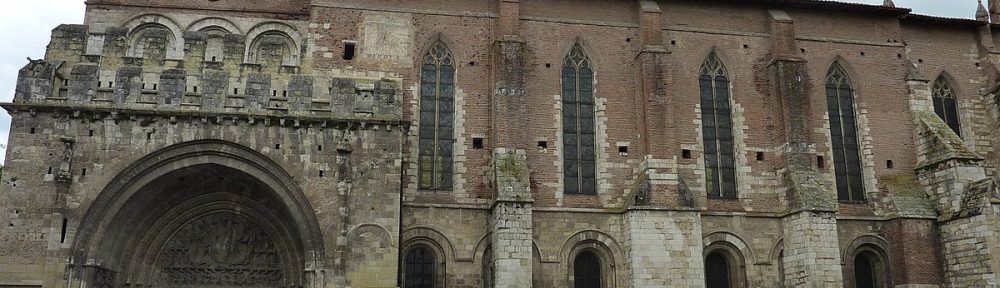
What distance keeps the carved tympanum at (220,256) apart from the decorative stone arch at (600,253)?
715cm

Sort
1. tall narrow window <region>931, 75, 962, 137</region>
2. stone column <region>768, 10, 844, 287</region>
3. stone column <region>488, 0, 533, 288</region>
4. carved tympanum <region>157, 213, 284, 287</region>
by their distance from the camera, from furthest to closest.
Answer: tall narrow window <region>931, 75, 962, 137</region>, stone column <region>768, 10, 844, 287</region>, stone column <region>488, 0, 533, 288</region>, carved tympanum <region>157, 213, 284, 287</region>

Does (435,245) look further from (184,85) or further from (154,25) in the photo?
(154,25)

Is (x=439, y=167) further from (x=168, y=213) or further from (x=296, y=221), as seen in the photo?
(x=168, y=213)

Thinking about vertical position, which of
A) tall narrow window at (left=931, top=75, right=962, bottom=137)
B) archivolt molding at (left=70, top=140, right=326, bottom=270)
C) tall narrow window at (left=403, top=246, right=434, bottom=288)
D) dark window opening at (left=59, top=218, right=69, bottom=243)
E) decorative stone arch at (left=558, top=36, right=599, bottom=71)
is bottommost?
tall narrow window at (left=403, top=246, right=434, bottom=288)

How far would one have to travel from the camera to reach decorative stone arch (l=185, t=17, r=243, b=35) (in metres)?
22.2

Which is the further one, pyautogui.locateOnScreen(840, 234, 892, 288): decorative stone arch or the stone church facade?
pyautogui.locateOnScreen(840, 234, 892, 288): decorative stone arch

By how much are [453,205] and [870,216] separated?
11.9 m

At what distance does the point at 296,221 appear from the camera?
17219mm

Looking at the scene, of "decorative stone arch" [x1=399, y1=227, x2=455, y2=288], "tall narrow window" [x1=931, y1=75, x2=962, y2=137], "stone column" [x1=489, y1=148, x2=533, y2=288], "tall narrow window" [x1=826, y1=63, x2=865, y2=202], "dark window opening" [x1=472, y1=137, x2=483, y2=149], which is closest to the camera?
"stone column" [x1=489, y1=148, x2=533, y2=288]

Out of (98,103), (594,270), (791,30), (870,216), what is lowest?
(594,270)

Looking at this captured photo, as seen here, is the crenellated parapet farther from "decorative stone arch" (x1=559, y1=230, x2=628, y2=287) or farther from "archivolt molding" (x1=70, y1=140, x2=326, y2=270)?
"decorative stone arch" (x1=559, y1=230, x2=628, y2=287)

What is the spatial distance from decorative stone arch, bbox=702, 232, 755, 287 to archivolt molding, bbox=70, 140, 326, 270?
10.4 metres

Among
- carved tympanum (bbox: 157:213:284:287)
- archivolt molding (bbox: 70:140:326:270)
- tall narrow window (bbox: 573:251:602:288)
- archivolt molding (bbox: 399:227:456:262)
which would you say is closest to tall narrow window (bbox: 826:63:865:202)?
tall narrow window (bbox: 573:251:602:288)

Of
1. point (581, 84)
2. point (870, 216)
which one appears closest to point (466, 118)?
point (581, 84)
